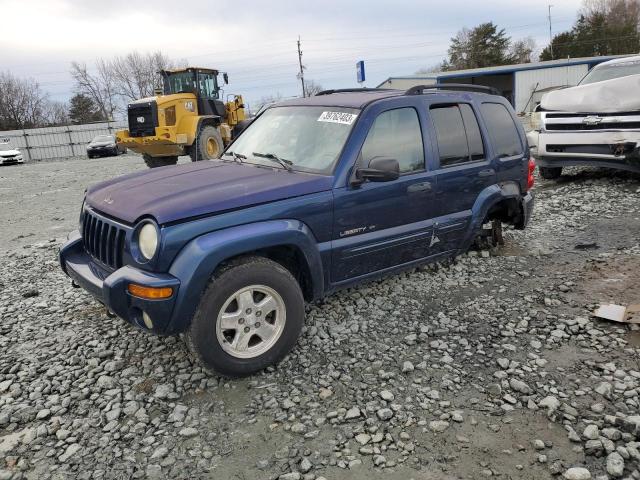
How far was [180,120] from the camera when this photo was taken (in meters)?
14.5

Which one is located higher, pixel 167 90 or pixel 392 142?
pixel 167 90

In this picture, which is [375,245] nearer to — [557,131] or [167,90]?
Result: [557,131]

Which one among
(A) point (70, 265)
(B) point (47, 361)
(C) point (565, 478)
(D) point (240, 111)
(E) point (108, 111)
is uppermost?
(E) point (108, 111)

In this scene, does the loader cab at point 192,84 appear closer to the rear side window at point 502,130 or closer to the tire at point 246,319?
the rear side window at point 502,130

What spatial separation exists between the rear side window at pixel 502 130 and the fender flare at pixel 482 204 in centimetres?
36

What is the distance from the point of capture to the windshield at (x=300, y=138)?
4.00m

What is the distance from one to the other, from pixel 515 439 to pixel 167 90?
1528 centimetres

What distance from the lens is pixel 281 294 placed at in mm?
3469

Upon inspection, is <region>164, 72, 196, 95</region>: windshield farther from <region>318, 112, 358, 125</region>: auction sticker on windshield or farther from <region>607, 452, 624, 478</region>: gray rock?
<region>607, 452, 624, 478</region>: gray rock

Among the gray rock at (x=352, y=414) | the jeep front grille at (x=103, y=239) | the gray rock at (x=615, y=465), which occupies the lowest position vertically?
the gray rock at (x=615, y=465)

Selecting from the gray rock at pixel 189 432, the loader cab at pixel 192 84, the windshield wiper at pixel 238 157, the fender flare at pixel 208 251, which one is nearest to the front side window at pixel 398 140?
the fender flare at pixel 208 251

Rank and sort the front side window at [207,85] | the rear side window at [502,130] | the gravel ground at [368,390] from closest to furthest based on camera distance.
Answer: the gravel ground at [368,390] < the rear side window at [502,130] < the front side window at [207,85]

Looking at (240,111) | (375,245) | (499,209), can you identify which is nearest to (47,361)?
(375,245)

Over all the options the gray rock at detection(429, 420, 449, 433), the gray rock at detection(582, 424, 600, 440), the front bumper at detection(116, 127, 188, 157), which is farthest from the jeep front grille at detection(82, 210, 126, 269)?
the front bumper at detection(116, 127, 188, 157)
